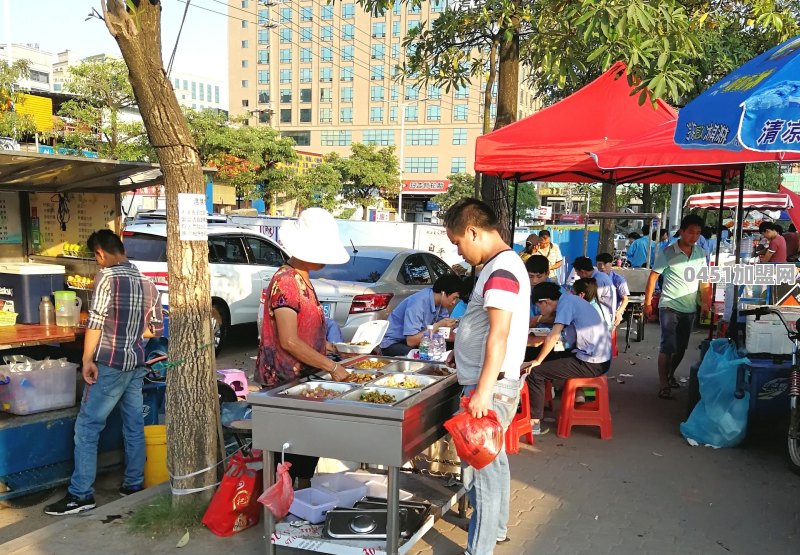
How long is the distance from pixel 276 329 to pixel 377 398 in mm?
743

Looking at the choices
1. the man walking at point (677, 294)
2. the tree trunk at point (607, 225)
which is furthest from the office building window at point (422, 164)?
the man walking at point (677, 294)

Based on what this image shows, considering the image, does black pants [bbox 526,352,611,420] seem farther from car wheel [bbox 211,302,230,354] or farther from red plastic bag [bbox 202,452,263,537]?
car wheel [bbox 211,302,230,354]

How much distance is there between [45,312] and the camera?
5.18m

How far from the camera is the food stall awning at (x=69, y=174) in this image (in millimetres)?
4574

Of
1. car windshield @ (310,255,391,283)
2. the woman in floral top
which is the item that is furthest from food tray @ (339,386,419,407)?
car windshield @ (310,255,391,283)

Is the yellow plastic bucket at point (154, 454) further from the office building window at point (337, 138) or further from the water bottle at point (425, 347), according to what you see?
the office building window at point (337, 138)

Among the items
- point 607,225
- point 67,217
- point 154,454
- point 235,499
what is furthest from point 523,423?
point 607,225

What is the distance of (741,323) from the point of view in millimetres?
5965

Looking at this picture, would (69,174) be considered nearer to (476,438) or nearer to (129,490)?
(129,490)

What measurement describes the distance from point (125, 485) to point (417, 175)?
2915 inches

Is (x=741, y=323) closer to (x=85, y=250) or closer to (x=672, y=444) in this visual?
(x=672, y=444)

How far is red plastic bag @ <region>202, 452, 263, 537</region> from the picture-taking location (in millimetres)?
3688

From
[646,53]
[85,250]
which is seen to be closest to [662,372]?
[646,53]

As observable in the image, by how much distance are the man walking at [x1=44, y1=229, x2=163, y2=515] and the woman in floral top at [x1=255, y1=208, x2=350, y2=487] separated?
3.74 ft
